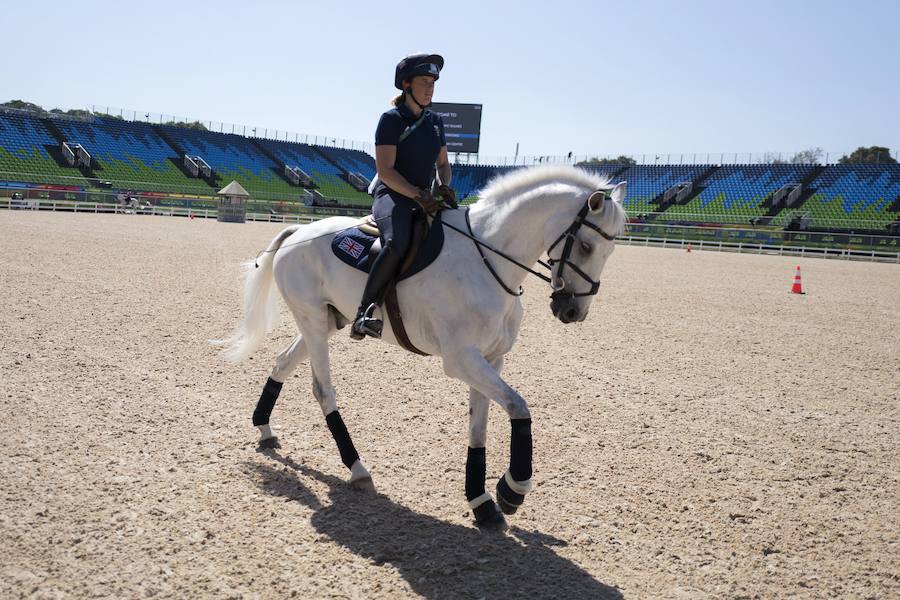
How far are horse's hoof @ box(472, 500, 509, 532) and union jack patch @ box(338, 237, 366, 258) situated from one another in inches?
76.4

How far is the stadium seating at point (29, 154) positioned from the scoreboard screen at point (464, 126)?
29967mm

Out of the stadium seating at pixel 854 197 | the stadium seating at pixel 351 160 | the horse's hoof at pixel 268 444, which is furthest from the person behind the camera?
the stadium seating at pixel 351 160

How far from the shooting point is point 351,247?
16.3 feet

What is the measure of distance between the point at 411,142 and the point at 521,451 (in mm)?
2181

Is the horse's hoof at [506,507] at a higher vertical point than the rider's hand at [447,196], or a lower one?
lower

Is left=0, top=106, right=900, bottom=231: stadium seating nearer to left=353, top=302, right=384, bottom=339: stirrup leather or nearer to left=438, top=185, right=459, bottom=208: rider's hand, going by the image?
left=438, top=185, right=459, bottom=208: rider's hand

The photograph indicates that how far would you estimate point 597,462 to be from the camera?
5422mm

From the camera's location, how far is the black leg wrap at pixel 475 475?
14.2 feet

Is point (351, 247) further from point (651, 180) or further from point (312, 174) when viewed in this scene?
point (312, 174)

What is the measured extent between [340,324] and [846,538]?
12.6ft

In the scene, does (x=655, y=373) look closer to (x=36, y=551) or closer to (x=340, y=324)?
(x=340, y=324)

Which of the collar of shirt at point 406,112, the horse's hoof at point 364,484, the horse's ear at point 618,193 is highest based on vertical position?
the collar of shirt at point 406,112

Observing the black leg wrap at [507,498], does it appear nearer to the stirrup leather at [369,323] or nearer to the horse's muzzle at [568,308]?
the horse's muzzle at [568,308]

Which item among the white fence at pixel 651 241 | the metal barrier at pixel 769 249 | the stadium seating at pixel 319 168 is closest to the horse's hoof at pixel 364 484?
the metal barrier at pixel 769 249
